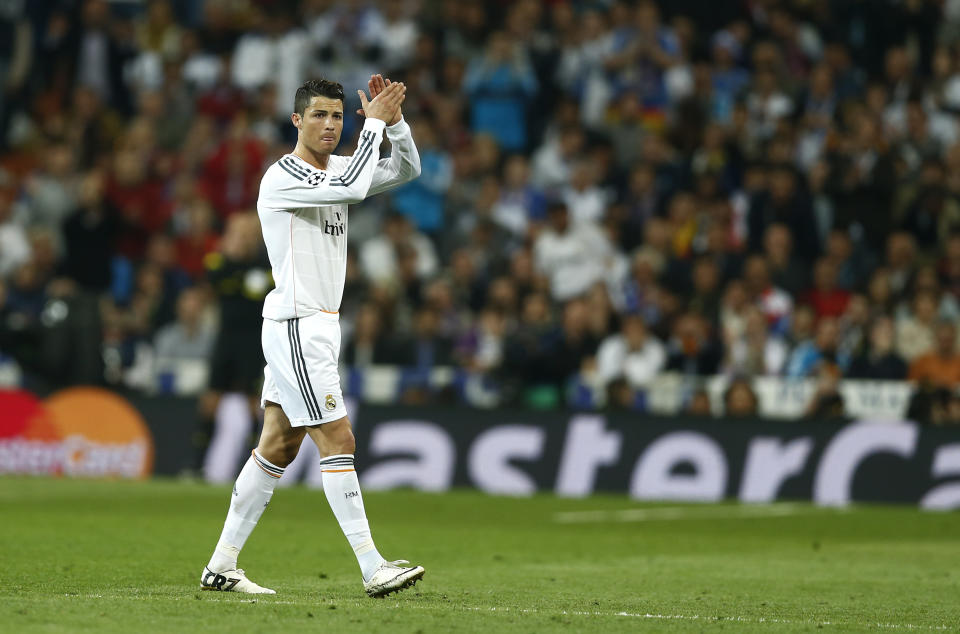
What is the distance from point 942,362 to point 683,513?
152 inches

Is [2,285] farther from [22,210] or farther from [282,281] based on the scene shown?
[282,281]

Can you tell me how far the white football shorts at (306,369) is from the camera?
7.83 m

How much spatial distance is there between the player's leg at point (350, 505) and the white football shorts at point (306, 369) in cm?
9

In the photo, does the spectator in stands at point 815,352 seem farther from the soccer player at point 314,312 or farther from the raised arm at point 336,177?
the raised arm at point 336,177

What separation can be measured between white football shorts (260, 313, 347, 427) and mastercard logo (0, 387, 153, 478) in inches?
401

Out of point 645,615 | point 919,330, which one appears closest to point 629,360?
point 919,330

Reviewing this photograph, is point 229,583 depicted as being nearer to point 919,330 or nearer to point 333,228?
point 333,228

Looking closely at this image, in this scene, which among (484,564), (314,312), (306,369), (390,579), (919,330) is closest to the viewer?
(390,579)

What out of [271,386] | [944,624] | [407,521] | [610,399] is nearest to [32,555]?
[271,386]

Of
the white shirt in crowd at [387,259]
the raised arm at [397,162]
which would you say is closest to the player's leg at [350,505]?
the raised arm at [397,162]

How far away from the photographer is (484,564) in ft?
33.6

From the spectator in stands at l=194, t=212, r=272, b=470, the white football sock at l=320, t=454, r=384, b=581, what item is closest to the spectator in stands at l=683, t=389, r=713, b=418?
the spectator in stands at l=194, t=212, r=272, b=470

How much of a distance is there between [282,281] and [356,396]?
9.57 m

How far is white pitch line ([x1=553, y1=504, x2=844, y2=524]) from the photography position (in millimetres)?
14133
